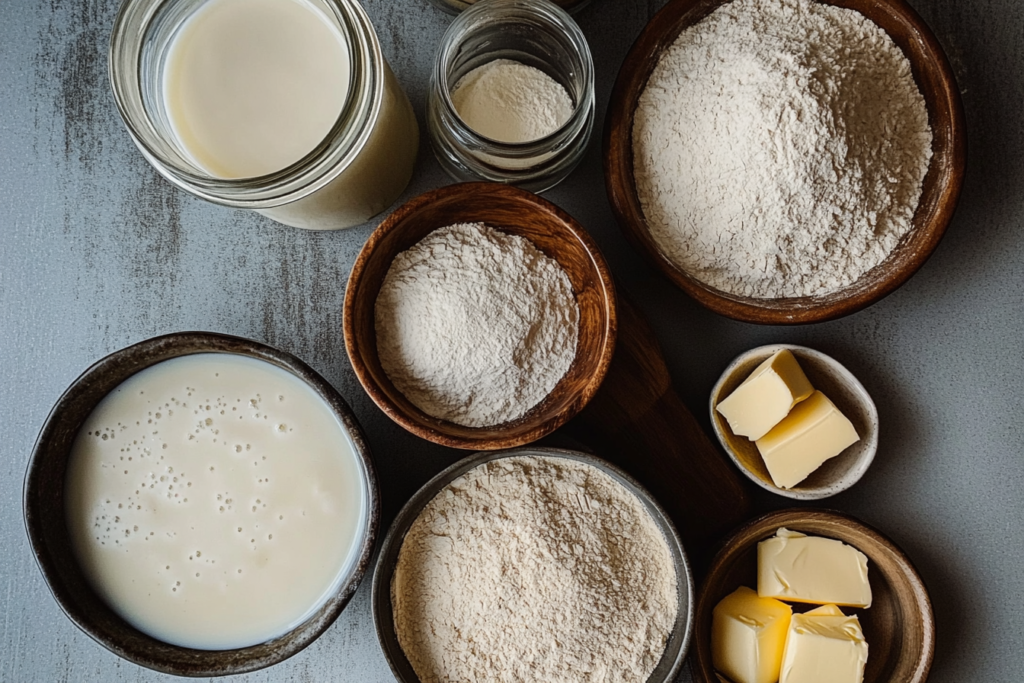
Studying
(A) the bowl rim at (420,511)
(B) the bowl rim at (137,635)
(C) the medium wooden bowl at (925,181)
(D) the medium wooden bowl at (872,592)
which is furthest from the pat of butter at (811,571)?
(B) the bowl rim at (137,635)

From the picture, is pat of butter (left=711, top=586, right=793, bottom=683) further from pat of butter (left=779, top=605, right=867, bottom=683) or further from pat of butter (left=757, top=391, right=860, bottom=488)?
pat of butter (left=757, top=391, right=860, bottom=488)

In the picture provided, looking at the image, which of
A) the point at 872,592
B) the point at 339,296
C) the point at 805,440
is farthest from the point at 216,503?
the point at 872,592

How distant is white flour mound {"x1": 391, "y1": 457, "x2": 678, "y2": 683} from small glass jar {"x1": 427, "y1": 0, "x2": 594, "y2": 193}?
37 cm

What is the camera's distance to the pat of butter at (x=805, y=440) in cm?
94

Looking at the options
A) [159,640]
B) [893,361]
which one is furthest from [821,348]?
[159,640]

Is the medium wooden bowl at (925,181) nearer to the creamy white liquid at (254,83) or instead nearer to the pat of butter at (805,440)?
the pat of butter at (805,440)

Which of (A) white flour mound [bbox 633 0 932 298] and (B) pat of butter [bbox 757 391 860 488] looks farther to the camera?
(B) pat of butter [bbox 757 391 860 488]

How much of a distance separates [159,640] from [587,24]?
3.24 feet

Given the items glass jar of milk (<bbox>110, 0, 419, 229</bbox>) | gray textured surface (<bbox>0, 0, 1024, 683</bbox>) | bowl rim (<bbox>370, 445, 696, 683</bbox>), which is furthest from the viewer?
gray textured surface (<bbox>0, 0, 1024, 683</bbox>)

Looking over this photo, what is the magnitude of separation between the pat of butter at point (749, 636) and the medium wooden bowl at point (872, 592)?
0.06 ft

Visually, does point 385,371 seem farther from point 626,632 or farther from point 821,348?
point 821,348

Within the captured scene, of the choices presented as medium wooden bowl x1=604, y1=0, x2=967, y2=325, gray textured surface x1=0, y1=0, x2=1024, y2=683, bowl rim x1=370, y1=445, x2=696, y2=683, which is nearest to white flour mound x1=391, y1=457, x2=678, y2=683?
bowl rim x1=370, y1=445, x2=696, y2=683

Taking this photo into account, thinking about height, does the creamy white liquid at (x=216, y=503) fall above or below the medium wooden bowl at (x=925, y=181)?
below

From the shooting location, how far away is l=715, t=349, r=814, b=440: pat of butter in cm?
92
